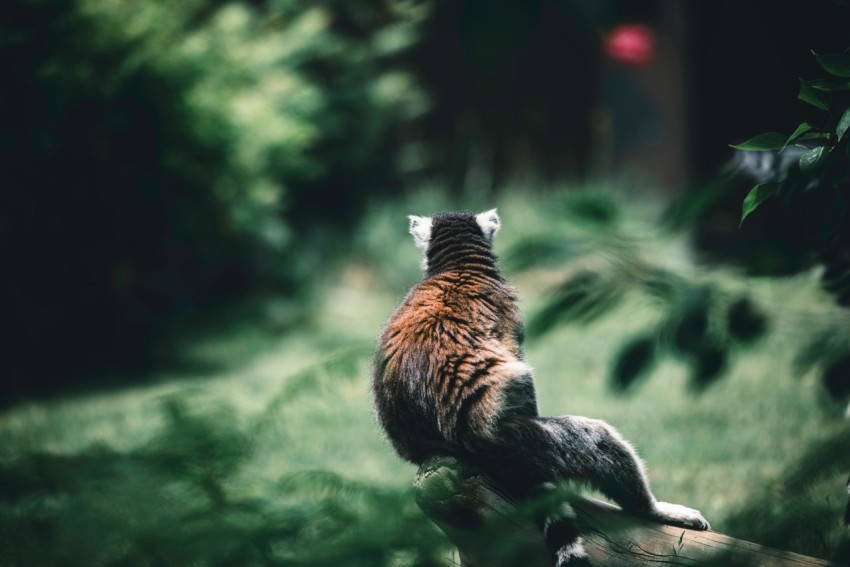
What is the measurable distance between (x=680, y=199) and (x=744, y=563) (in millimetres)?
646

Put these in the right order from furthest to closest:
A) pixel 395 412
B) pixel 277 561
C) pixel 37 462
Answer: pixel 395 412 → pixel 37 462 → pixel 277 561

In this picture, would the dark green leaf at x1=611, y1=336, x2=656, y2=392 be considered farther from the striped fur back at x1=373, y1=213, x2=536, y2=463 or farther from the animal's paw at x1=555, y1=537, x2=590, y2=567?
the striped fur back at x1=373, y1=213, x2=536, y2=463

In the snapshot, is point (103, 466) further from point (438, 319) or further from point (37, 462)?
point (438, 319)

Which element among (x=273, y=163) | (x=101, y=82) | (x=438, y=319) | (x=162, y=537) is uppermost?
(x=273, y=163)

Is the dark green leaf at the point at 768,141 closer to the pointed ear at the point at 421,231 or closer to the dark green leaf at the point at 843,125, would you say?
the dark green leaf at the point at 843,125

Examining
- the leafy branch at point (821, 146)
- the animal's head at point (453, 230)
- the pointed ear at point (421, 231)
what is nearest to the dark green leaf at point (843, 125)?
the leafy branch at point (821, 146)

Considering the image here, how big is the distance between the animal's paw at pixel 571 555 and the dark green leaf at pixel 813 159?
1.35 m

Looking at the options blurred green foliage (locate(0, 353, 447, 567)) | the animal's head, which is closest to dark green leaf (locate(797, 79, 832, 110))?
blurred green foliage (locate(0, 353, 447, 567))

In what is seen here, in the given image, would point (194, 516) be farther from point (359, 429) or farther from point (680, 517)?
point (359, 429)

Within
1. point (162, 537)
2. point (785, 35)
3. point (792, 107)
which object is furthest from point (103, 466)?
point (792, 107)

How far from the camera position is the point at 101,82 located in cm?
685

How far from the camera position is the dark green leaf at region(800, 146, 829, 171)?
1516mm

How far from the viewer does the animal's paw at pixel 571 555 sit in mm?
2322

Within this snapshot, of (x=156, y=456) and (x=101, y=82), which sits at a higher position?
(x=101, y=82)
